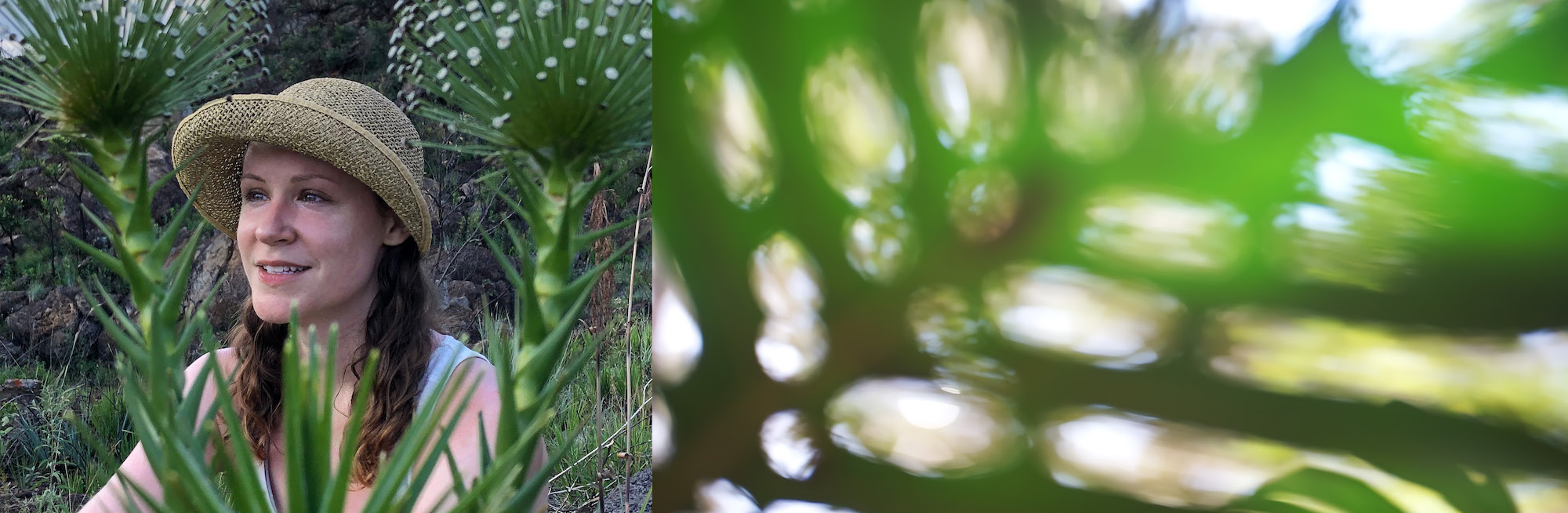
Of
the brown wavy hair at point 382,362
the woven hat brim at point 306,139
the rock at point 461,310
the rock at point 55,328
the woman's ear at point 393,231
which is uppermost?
the rock at point 461,310

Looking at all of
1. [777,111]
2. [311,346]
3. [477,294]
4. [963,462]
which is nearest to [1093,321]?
[963,462]

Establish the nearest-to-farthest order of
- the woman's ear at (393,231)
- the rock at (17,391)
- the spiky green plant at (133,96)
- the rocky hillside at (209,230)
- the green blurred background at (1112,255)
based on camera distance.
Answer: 1. the green blurred background at (1112,255)
2. the spiky green plant at (133,96)
3. the woman's ear at (393,231)
4. the rock at (17,391)
5. the rocky hillside at (209,230)

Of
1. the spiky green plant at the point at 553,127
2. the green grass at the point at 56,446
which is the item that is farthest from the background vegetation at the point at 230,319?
the spiky green plant at the point at 553,127

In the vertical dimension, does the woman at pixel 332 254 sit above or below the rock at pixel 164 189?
below

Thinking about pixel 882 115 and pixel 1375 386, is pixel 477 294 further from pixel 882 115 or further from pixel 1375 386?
pixel 1375 386

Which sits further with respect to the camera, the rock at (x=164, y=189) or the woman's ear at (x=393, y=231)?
the rock at (x=164, y=189)

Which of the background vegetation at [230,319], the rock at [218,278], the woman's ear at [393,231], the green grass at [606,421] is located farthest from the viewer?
the rock at [218,278]

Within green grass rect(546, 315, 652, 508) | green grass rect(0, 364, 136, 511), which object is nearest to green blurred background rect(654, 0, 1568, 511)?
green grass rect(546, 315, 652, 508)

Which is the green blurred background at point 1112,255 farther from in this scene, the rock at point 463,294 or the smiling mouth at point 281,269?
the rock at point 463,294
